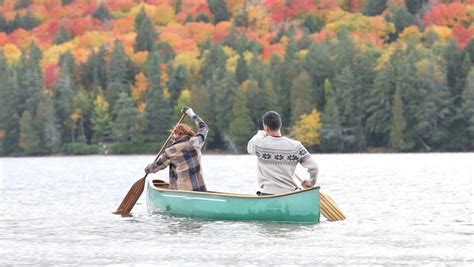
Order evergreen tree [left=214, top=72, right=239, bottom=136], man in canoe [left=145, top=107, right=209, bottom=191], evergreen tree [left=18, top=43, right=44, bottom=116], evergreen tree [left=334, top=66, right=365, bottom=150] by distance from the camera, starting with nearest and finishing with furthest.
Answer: man in canoe [left=145, top=107, right=209, bottom=191]
evergreen tree [left=334, top=66, right=365, bottom=150]
evergreen tree [left=214, top=72, right=239, bottom=136]
evergreen tree [left=18, top=43, right=44, bottom=116]

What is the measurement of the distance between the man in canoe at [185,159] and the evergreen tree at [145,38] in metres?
160

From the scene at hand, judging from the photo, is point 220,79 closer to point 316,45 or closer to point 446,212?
point 316,45

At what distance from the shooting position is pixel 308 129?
125m

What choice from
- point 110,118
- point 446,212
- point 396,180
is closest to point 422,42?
point 110,118

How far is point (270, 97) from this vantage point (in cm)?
13100

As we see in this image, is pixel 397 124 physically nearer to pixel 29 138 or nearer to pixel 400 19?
pixel 29 138

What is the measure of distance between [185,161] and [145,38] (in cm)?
16454

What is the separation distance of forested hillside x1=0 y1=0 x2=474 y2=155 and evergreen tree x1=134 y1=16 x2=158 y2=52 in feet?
24.8

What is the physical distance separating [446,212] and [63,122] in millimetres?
Result: 123072

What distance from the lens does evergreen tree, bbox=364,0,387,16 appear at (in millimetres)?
194238

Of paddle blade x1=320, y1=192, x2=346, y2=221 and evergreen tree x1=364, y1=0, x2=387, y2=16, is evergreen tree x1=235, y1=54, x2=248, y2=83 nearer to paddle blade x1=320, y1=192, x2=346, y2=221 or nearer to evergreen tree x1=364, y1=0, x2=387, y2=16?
evergreen tree x1=364, y1=0, x2=387, y2=16

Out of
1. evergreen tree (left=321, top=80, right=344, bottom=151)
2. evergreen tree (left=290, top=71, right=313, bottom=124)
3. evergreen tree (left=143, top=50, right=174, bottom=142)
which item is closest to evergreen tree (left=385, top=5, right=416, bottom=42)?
evergreen tree (left=290, top=71, right=313, bottom=124)

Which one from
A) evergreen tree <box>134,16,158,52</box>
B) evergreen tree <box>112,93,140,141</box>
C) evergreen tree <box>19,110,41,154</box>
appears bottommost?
evergreen tree <box>19,110,41,154</box>

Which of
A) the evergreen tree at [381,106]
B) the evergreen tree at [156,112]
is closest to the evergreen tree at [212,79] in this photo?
the evergreen tree at [156,112]
